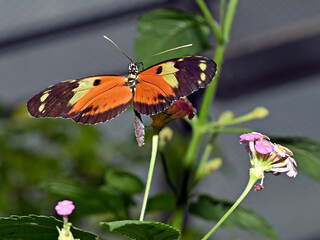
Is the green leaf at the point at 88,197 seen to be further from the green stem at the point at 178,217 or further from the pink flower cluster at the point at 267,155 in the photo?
the pink flower cluster at the point at 267,155

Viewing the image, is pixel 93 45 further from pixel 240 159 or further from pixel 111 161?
pixel 240 159

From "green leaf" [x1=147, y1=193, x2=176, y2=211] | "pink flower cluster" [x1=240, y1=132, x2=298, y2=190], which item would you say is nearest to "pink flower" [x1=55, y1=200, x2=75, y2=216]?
"pink flower cluster" [x1=240, y1=132, x2=298, y2=190]

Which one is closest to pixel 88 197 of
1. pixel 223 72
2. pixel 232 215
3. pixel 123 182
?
pixel 123 182

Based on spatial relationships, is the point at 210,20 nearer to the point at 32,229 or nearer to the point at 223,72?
the point at 32,229

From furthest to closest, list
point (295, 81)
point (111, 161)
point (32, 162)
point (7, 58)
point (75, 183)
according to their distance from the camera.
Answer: point (7, 58) < point (295, 81) < point (111, 161) < point (32, 162) < point (75, 183)

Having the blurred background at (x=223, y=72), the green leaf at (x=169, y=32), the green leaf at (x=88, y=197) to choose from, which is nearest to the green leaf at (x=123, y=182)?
the green leaf at (x=88, y=197)

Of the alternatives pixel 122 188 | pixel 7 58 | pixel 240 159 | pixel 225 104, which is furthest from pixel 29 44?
pixel 122 188
